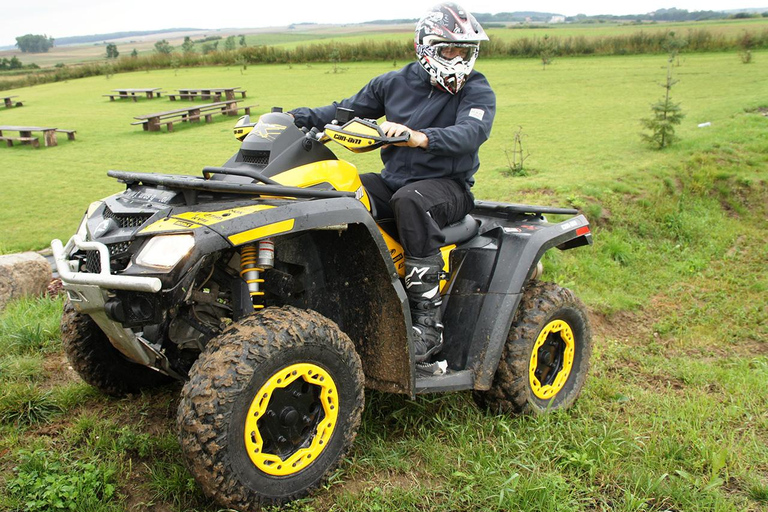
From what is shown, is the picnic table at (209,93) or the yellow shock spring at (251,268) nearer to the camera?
the yellow shock spring at (251,268)

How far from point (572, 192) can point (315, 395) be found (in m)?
6.51

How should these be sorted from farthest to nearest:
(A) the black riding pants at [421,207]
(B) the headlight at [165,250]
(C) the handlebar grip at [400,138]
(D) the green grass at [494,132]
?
(D) the green grass at [494,132]
(A) the black riding pants at [421,207]
(C) the handlebar grip at [400,138]
(B) the headlight at [165,250]

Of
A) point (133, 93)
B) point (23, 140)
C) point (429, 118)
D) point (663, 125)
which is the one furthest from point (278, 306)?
point (133, 93)

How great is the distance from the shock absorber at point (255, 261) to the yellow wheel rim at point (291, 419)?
0.43m

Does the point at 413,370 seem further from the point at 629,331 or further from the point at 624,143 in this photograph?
the point at 624,143

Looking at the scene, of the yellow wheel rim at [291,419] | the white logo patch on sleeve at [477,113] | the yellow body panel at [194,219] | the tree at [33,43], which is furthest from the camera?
the tree at [33,43]

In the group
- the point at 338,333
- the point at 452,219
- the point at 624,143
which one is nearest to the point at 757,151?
the point at 624,143

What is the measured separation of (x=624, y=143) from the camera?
501 inches

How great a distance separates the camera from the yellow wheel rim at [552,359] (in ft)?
14.0

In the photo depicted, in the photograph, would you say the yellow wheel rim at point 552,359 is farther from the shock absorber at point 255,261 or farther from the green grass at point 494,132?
the green grass at point 494,132

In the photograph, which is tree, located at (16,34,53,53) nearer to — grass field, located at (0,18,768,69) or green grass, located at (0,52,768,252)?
grass field, located at (0,18,768,69)

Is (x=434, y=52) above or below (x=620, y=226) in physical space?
above

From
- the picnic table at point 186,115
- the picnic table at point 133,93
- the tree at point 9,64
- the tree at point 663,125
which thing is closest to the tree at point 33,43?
the tree at point 9,64

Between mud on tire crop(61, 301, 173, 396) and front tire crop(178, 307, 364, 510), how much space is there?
1237 millimetres
